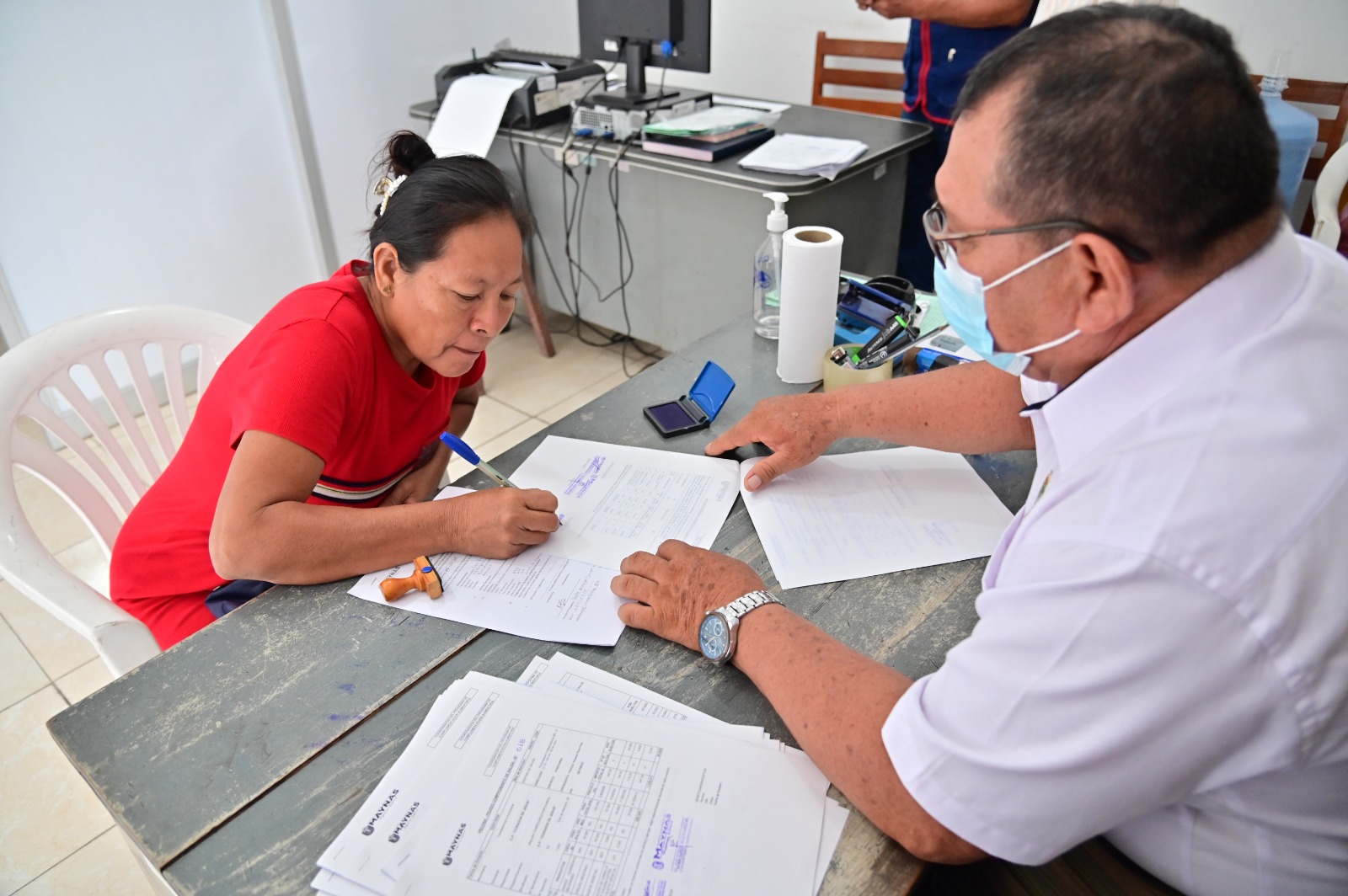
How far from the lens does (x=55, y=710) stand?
190cm

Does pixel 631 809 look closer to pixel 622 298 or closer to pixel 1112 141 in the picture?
pixel 1112 141

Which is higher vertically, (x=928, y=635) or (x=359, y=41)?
(x=359, y=41)

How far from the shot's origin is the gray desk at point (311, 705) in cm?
72

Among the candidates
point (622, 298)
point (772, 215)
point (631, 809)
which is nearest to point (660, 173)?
point (622, 298)

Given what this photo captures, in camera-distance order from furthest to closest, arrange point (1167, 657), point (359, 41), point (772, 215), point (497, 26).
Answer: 1. point (497, 26)
2. point (359, 41)
3. point (772, 215)
4. point (1167, 657)

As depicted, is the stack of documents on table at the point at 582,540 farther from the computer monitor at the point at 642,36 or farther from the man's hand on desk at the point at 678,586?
the computer monitor at the point at 642,36

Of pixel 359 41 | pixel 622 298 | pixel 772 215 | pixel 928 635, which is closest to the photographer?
pixel 928 635

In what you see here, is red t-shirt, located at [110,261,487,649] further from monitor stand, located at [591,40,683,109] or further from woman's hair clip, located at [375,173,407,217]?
monitor stand, located at [591,40,683,109]

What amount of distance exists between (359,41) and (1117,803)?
3713 millimetres

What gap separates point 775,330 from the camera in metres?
1.58

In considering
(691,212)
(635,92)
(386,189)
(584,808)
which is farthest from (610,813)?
(635,92)

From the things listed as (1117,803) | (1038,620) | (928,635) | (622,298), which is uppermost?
(1038,620)

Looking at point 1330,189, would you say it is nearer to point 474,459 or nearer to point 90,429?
point 474,459

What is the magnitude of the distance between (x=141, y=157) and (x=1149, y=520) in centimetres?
328
